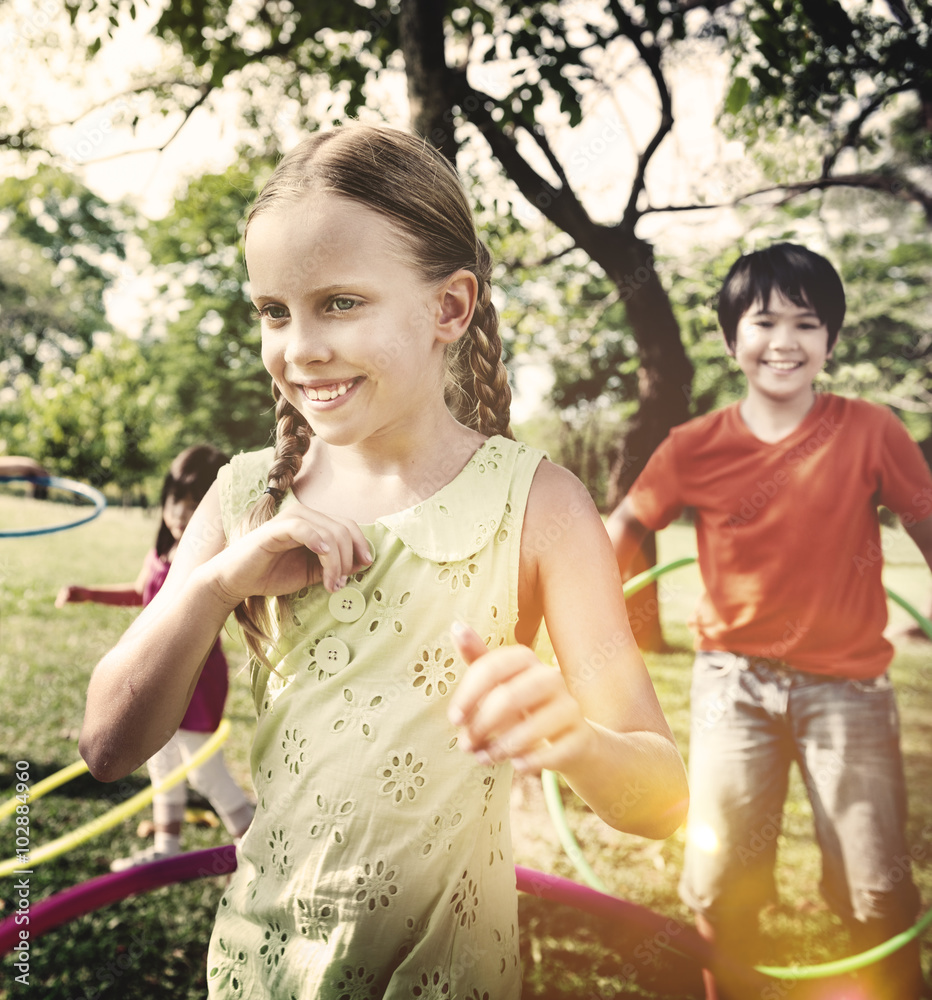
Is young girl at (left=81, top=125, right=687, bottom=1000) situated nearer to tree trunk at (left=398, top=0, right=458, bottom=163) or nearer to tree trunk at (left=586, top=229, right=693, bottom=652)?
tree trunk at (left=586, top=229, right=693, bottom=652)

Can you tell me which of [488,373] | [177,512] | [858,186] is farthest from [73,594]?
[858,186]

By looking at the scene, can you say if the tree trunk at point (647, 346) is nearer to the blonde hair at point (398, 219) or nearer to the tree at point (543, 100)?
the tree at point (543, 100)

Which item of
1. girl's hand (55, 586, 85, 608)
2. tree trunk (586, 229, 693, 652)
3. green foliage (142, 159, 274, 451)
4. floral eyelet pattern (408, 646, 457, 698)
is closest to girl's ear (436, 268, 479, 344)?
floral eyelet pattern (408, 646, 457, 698)

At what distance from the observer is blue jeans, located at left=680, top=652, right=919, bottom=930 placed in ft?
7.63

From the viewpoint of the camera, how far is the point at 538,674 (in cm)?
93

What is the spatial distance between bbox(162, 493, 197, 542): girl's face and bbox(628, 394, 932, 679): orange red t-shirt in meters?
2.63

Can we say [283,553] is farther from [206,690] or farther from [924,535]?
[206,690]

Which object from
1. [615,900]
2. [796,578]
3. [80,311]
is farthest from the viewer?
[80,311]

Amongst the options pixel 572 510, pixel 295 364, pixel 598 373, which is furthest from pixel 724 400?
pixel 295 364

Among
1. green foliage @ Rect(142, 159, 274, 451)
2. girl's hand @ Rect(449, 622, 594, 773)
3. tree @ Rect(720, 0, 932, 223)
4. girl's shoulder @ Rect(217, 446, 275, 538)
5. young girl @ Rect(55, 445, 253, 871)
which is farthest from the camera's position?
green foliage @ Rect(142, 159, 274, 451)

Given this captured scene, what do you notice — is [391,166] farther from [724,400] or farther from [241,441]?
[241,441]

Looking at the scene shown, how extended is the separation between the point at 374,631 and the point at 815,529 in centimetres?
171

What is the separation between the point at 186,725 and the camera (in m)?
3.75

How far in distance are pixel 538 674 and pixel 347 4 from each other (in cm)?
442
